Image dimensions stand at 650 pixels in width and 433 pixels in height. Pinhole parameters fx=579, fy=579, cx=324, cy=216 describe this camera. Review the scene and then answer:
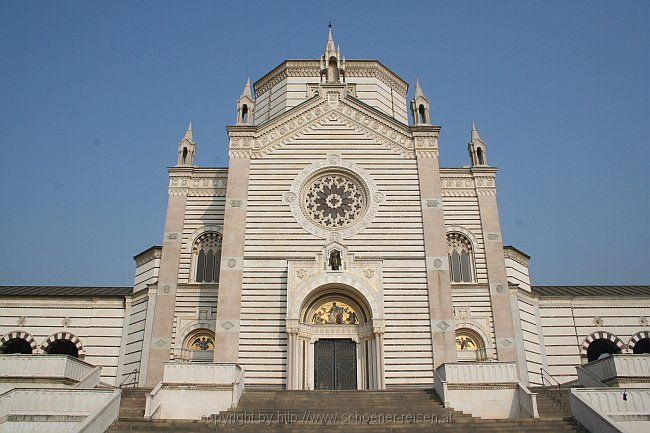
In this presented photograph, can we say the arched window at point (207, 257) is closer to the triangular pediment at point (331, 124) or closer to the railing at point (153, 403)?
the triangular pediment at point (331, 124)

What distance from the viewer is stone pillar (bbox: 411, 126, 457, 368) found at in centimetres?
2377

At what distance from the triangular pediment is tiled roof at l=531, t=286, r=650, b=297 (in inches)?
445

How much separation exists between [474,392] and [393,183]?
10896 millimetres

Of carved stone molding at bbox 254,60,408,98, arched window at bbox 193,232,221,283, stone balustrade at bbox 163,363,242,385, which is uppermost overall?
carved stone molding at bbox 254,60,408,98

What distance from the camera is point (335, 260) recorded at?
82.7 ft

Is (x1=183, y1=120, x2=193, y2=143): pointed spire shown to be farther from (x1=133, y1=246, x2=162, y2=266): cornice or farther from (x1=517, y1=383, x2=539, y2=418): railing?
(x1=517, y1=383, x2=539, y2=418): railing

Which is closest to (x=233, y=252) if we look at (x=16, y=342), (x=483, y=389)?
(x=483, y=389)

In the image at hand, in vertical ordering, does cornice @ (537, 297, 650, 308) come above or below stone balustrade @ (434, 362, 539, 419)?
above

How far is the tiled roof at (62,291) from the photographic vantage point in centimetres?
3069

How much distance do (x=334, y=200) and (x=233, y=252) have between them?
531cm

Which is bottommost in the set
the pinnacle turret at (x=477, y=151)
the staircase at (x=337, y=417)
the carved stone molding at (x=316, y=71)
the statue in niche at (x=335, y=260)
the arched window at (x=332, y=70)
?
the staircase at (x=337, y=417)

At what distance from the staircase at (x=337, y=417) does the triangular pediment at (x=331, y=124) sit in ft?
40.7

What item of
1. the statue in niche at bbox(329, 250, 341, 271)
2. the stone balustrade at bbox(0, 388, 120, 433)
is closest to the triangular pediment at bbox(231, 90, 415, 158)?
the statue in niche at bbox(329, 250, 341, 271)

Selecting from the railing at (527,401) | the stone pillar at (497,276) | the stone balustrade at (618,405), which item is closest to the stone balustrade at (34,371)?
the railing at (527,401)
